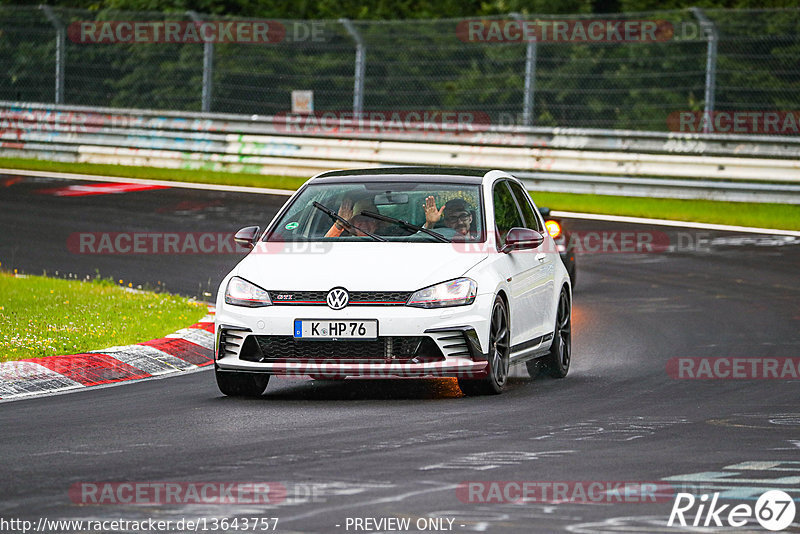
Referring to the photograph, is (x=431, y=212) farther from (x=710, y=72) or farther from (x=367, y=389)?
(x=710, y=72)

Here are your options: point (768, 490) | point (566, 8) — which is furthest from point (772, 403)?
point (566, 8)

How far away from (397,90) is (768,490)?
A: 66.2 ft

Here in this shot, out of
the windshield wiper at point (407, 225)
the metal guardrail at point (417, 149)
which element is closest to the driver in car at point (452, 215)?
the windshield wiper at point (407, 225)

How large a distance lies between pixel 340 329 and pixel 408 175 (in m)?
1.87

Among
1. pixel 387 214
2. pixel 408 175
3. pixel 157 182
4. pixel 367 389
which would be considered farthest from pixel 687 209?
pixel 367 389

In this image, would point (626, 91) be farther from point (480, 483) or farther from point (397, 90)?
point (480, 483)

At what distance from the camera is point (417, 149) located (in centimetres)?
2569

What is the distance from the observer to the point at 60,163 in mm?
28828

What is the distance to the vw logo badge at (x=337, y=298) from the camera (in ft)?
32.3

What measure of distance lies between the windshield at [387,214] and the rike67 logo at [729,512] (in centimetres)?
418

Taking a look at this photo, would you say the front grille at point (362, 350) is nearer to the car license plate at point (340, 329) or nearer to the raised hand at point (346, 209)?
the car license plate at point (340, 329)

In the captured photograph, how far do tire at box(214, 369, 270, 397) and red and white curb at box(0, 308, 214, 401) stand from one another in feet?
3.63

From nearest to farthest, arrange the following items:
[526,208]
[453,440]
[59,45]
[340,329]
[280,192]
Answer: [453,440] < [340,329] < [526,208] < [280,192] < [59,45]

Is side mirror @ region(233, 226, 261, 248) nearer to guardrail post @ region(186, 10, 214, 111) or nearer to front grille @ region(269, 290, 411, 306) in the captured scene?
front grille @ region(269, 290, 411, 306)
